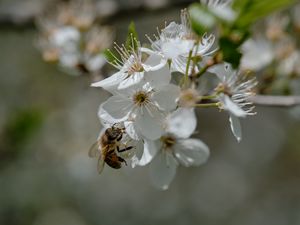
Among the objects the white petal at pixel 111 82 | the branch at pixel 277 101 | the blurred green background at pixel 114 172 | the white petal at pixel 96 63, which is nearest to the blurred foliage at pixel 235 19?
the white petal at pixel 111 82

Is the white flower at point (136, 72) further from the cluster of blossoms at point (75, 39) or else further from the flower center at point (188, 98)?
the cluster of blossoms at point (75, 39)

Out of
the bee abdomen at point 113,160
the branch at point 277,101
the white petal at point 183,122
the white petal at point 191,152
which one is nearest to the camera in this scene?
the white petal at point 183,122

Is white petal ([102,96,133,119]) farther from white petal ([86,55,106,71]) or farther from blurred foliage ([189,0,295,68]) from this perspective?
white petal ([86,55,106,71])

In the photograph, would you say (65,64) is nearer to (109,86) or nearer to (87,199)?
(109,86)

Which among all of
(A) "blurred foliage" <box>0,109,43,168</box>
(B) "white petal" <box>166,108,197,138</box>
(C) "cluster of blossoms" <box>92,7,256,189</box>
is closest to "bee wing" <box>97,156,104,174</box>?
(C) "cluster of blossoms" <box>92,7,256,189</box>

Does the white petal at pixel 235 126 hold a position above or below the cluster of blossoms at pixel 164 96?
below

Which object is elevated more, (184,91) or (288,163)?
(184,91)

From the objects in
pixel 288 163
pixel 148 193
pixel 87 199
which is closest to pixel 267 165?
pixel 288 163

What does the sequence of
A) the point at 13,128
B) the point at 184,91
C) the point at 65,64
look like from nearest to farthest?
the point at 184,91
the point at 65,64
the point at 13,128
